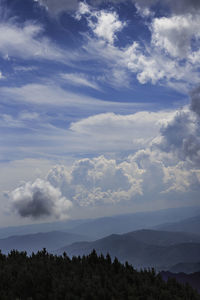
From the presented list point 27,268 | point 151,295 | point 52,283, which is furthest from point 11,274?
point 151,295

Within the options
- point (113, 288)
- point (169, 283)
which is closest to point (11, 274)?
point (113, 288)

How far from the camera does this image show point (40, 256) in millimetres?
29312

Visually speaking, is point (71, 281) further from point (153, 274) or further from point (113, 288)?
point (153, 274)

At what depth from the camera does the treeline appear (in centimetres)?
1788

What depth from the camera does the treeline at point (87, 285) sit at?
58.6ft

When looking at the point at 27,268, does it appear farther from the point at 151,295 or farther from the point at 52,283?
the point at 151,295

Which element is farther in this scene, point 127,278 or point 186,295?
point 127,278

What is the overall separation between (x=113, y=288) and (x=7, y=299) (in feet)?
21.6

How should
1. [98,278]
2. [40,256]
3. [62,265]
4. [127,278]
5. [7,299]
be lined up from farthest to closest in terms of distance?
[40,256] < [62,265] < [127,278] < [98,278] < [7,299]

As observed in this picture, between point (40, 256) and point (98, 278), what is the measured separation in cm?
1095

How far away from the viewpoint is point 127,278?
2209cm

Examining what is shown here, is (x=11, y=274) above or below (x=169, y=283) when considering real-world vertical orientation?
above

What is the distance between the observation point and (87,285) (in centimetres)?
1886

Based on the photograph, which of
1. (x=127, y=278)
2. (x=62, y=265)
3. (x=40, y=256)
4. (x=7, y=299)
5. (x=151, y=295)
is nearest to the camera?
(x=7, y=299)
